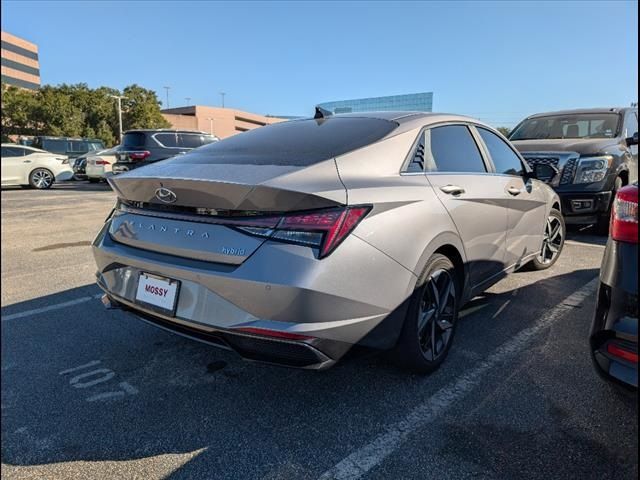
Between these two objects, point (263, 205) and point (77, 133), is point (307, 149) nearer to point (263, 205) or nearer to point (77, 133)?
point (263, 205)

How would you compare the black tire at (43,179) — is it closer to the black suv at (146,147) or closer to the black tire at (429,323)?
the black suv at (146,147)

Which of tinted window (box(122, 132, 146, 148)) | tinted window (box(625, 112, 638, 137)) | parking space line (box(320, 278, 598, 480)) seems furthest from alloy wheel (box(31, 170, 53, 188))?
tinted window (box(625, 112, 638, 137))

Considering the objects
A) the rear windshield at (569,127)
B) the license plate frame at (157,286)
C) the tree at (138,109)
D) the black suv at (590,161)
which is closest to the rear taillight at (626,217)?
the license plate frame at (157,286)

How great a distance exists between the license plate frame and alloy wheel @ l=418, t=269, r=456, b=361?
1.33 m

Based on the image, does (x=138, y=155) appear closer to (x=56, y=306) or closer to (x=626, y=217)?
(x=56, y=306)

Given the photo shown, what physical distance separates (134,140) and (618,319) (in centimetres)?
1357

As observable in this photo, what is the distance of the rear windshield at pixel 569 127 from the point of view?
7562 mm

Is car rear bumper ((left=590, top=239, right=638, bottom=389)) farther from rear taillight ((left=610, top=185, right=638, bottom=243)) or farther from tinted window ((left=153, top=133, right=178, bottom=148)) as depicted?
tinted window ((left=153, top=133, right=178, bottom=148))

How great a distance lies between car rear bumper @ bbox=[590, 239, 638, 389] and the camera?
1.94m

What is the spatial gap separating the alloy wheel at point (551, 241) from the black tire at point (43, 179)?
12.7 metres

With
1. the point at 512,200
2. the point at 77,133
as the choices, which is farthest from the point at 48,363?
the point at 77,133

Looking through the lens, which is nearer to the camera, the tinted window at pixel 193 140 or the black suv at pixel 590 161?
the black suv at pixel 590 161

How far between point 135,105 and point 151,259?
56.0 metres

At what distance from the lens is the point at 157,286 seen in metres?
2.42
